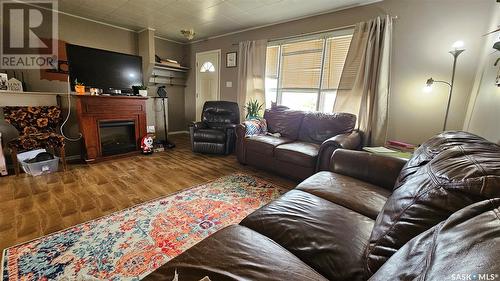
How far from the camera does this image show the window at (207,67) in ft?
16.0

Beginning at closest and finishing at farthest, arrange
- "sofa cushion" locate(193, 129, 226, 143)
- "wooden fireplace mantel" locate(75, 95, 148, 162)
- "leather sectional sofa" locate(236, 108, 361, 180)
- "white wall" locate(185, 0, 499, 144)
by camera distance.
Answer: "white wall" locate(185, 0, 499, 144)
"leather sectional sofa" locate(236, 108, 361, 180)
"wooden fireplace mantel" locate(75, 95, 148, 162)
"sofa cushion" locate(193, 129, 226, 143)

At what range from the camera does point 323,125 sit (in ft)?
9.55

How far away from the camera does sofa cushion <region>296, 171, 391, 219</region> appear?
1242mm

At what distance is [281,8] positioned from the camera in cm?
306

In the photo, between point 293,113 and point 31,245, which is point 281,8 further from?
point 31,245

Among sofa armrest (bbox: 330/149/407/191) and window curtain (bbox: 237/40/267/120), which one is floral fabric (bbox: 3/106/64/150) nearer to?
window curtain (bbox: 237/40/267/120)

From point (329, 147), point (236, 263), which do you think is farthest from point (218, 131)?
point (236, 263)

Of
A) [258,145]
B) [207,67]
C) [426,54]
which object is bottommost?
[258,145]

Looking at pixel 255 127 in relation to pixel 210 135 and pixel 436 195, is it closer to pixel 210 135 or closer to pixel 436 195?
pixel 210 135

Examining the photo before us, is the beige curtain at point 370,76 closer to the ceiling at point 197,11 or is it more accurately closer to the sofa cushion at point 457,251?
the ceiling at point 197,11

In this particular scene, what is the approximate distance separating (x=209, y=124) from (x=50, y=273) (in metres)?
3.00

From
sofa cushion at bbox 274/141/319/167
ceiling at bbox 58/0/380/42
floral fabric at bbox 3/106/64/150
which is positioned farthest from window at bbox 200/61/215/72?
sofa cushion at bbox 274/141/319/167

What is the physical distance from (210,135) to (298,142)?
4.96 ft

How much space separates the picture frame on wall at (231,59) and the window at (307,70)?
807 mm
